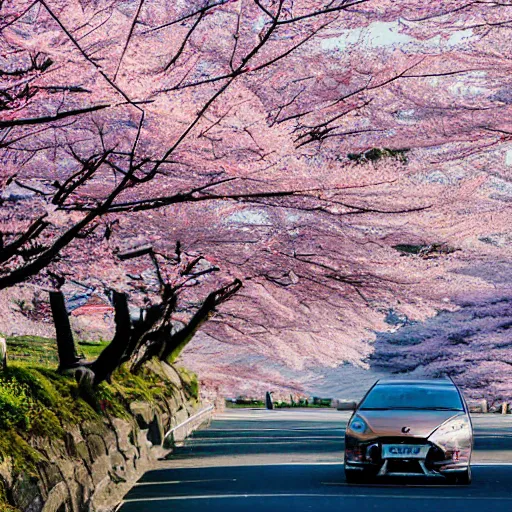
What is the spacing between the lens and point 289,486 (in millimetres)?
15734

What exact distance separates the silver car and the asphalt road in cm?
25

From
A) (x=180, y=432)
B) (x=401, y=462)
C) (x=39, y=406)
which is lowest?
(x=180, y=432)

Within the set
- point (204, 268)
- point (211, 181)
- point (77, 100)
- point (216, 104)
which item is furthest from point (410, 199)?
point (204, 268)

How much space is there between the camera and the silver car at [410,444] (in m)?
16.0

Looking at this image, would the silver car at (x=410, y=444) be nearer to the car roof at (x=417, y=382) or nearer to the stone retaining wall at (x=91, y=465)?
the car roof at (x=417, y=382)

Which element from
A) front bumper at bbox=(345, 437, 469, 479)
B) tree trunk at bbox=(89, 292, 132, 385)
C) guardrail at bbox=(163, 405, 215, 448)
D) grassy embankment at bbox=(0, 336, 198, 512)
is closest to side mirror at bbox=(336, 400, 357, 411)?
front bumper at bbox=(345, 437, 469, 479)

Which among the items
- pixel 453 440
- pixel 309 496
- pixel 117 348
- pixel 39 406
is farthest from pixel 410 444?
pixel 117 348

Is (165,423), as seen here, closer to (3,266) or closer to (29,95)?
(3,266)

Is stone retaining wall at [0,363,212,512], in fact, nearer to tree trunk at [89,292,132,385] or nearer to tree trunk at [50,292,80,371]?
tree trunk at [89,292,132,385]

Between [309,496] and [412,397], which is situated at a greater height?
[412,397]

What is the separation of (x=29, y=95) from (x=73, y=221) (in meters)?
2.37

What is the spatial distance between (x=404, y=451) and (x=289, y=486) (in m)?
1.64

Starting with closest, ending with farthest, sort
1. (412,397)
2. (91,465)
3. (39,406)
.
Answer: (39,406)
(91,465)
(412,397)

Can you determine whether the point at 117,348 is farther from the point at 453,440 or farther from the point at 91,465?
the point at 453,440
